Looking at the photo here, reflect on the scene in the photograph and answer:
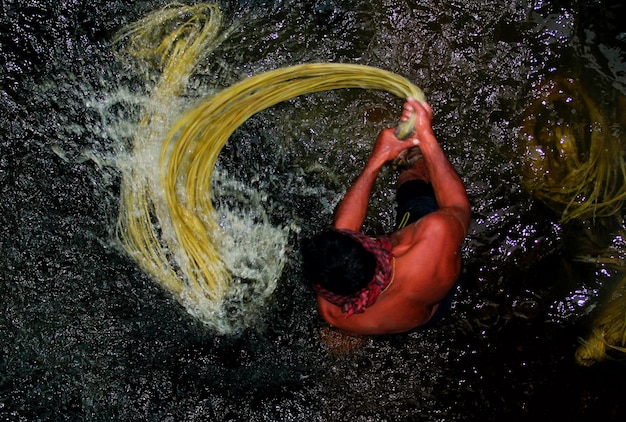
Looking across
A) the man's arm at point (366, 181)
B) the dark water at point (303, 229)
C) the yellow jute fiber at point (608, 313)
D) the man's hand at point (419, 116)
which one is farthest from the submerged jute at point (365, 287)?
the yellow jute fiber at point (608, 313)

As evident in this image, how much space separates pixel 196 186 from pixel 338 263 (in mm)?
1343

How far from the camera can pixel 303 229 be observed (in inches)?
128

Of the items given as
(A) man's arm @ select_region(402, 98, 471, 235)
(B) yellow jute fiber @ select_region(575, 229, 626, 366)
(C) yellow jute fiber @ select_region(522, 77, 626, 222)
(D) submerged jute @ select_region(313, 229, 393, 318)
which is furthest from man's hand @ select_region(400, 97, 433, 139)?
(B) yellow jute fiber @ select_region(575, 229, 626, 366)

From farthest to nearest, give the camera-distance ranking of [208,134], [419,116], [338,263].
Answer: [208,134] → [419,116] → [338,263]

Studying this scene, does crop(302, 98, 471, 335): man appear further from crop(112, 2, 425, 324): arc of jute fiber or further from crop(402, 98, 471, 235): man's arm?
crop(112, 2, 425, 324): arc of jute fiber

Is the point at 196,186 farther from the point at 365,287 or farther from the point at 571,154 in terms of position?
the point at 571,154

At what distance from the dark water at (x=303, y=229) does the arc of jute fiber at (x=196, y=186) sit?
0.13m

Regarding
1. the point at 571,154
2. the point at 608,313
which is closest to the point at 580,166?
the point at 571,154

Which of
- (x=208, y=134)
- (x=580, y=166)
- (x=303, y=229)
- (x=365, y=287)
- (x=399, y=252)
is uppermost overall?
(x=208, y=134)

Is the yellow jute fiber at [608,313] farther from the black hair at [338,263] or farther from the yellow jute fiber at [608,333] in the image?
the black hair at [338,263]

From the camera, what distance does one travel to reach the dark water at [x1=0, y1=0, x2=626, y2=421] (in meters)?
3.15

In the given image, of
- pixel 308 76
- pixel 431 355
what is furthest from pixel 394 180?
pixel 431 355

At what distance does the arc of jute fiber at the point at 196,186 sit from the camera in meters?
3.08

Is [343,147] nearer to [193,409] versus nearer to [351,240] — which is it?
[351,240]
